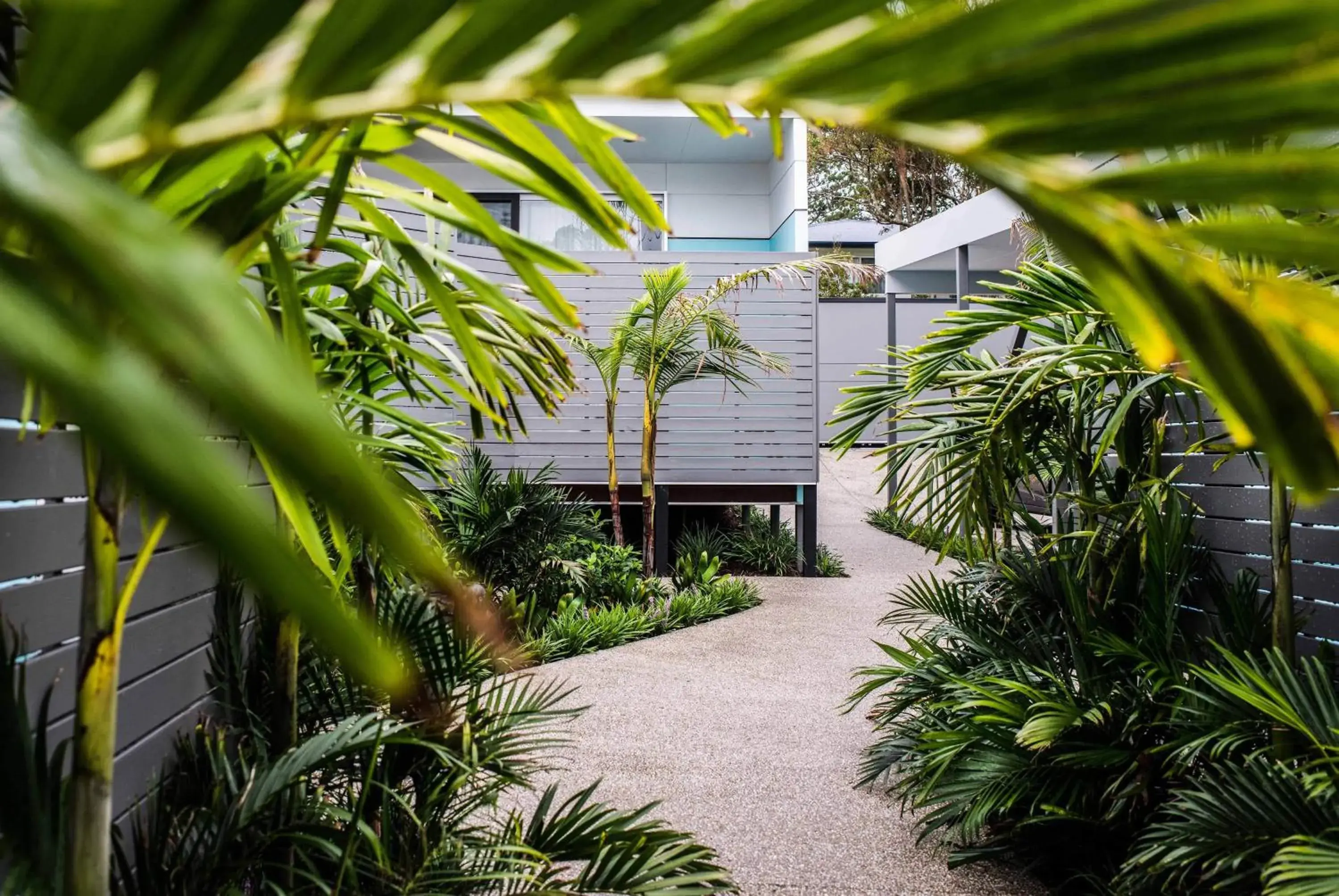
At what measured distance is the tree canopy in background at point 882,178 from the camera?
22.3m

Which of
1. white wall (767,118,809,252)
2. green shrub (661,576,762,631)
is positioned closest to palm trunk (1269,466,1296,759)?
green shrub (661,576,762,631)

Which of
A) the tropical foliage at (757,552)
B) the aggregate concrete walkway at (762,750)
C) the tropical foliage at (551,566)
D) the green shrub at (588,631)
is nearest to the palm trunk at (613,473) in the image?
the tropical foliage at (551,566)

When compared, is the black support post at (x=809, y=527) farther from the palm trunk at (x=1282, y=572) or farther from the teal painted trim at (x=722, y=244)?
the palm trunk at (x=1282, y=572)

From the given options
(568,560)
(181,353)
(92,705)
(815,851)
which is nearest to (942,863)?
(815,851)

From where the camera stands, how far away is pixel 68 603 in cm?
196

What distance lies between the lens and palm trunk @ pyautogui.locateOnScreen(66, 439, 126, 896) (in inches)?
37.3

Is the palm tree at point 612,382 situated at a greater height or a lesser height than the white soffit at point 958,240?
lesser

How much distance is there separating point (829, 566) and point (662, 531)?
6.25 ft

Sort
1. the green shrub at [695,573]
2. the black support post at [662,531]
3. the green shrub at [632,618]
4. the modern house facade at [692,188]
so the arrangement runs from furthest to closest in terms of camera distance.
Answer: the modern house facade at [692,188], the black support post at [662,531], the green shrub at [695,573], the green shrub at [632,618]

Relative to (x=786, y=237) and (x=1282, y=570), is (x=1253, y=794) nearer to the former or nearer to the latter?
Result: (x=1282, y=570)

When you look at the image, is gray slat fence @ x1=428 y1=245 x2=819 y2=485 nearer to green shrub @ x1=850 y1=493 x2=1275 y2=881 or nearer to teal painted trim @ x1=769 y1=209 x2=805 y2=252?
teal painted trim @ x1=769 y1=209 x2=805 y2=252

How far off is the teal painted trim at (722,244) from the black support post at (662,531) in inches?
207

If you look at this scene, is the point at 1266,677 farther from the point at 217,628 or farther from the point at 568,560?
the point at 568,560

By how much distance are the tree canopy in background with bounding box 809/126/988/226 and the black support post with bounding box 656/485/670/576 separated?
14.2 metres
